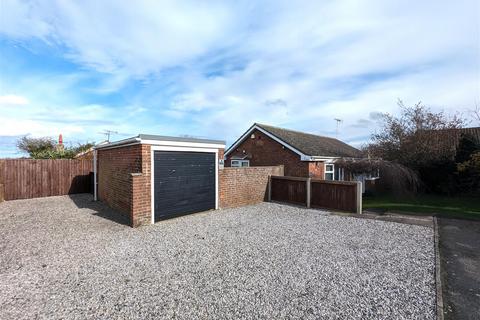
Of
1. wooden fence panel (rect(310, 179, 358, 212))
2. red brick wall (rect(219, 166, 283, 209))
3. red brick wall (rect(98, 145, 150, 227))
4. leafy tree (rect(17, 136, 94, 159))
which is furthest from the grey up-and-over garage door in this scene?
leafy tree (rect(17, 136, 94, 159))

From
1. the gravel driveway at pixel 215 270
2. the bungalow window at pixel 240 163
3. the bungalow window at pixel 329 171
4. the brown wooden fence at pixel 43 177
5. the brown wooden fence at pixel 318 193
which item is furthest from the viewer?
the bungalow window at pixel 240 163

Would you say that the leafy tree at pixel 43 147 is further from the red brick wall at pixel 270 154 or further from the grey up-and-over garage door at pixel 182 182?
the grey up-and-over garage door at pixel 182 182

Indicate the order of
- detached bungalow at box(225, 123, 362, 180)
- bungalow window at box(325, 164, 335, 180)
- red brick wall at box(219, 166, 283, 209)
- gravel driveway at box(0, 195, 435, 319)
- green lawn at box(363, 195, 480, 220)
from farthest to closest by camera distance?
bungalow window at box(325, 164, 335, 180)
detached bungalow at box(225, 123, 362, 180)
red brick wall at box(219, 166, 283, 209)
green lawn at box(363, 195, 480, 220)
gravel driveway at box(0, 195, 435, 319)

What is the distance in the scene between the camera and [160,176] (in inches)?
302

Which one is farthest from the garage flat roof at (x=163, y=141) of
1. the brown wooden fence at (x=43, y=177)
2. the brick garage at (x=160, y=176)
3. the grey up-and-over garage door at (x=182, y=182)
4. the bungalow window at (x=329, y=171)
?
the bungalow window at (x=329, y=171)

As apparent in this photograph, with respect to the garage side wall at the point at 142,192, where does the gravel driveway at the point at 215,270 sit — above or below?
below

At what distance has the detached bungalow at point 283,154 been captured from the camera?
13453 millimetres

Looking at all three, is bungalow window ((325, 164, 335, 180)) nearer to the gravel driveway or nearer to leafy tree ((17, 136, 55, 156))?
the gravel driveway

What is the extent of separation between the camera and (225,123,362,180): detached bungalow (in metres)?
13.5

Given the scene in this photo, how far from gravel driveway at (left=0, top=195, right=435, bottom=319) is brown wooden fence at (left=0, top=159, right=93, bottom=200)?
5687 mm

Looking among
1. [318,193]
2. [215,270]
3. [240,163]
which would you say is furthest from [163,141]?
[240,163]

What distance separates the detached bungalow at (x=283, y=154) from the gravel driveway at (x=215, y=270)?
6.12 metres

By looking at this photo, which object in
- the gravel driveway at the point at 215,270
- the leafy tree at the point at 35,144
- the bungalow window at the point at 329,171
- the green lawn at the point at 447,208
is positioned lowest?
the green lawn at the point at 447,208

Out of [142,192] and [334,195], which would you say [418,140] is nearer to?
[334,195]
